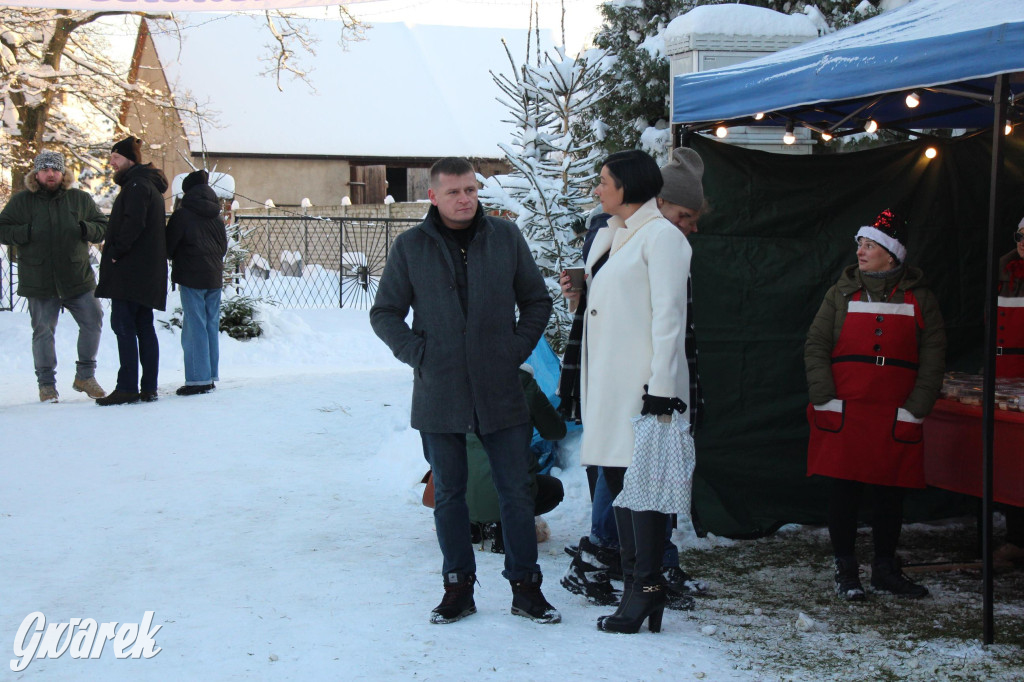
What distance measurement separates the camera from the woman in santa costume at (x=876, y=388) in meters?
4.40

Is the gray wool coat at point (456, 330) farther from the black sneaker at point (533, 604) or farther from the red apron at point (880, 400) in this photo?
the red apron at point (880, 400)

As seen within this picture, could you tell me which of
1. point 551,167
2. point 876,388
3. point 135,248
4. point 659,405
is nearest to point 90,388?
point 135,248

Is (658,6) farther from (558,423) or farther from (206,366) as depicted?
(558,423)

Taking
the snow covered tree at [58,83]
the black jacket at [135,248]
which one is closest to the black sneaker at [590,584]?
the black jacket at [135,248]

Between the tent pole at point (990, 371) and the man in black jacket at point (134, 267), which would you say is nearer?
the tent pole at point (990, 371)

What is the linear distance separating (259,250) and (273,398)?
19.2 metres

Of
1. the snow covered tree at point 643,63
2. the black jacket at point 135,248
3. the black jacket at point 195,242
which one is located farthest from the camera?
the snow covered tree at point 643,63

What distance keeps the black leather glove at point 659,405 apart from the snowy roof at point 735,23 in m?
4.65

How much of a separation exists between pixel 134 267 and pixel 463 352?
17.5 feet

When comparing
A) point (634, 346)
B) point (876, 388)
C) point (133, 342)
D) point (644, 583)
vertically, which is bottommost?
point (644, 583)

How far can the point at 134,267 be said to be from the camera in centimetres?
831

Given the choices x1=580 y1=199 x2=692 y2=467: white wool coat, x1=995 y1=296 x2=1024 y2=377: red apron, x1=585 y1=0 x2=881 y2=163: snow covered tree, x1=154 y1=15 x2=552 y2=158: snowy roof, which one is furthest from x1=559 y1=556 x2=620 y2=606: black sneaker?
x1=154 y1=15 x2=552 y2=158: snowy roof

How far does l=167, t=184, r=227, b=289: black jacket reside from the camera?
28.8ft

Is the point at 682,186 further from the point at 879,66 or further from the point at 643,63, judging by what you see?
the point at 643,63
